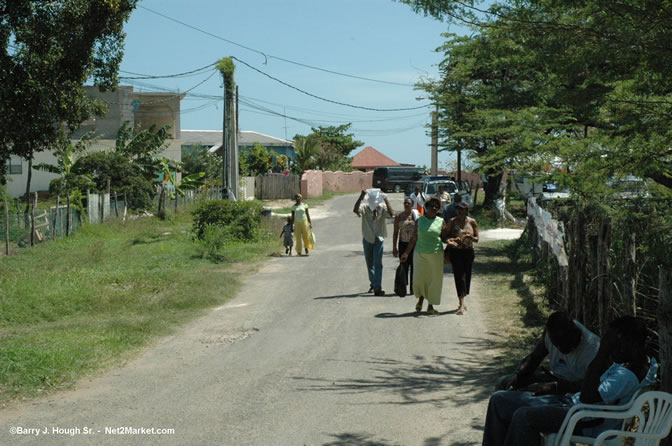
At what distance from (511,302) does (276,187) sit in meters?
39.6

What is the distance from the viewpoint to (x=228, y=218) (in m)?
22.2

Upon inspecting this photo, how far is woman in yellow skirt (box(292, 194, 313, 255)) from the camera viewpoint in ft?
65.7

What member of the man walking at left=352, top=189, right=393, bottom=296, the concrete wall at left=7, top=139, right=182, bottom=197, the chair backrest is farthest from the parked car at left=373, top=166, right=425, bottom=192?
the chair backrest

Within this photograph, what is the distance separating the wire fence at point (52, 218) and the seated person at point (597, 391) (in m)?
16.5

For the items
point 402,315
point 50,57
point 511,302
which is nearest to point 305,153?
point 50,57

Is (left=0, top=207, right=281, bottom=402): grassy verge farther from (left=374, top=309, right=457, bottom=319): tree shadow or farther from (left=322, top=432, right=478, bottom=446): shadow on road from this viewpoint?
(left=322, top=432, right=478, bottom=446): shadow on road

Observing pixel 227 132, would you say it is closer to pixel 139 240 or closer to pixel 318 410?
pixel 139 240

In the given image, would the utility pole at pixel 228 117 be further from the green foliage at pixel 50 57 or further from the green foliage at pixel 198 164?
the green foliage at pixel 198 164

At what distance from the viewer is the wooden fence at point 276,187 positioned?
51.1m

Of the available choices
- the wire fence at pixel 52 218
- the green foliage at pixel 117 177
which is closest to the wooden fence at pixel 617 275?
the wire fence at pixel 52 218

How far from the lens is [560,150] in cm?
986

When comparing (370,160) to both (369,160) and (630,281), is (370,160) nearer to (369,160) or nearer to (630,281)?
(369,160)

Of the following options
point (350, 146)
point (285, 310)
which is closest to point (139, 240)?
point (285, 310)

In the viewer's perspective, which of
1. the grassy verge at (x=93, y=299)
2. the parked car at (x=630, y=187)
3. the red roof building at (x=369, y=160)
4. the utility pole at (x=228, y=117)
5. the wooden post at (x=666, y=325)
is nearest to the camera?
the wooden post at (x=666, y=325)
